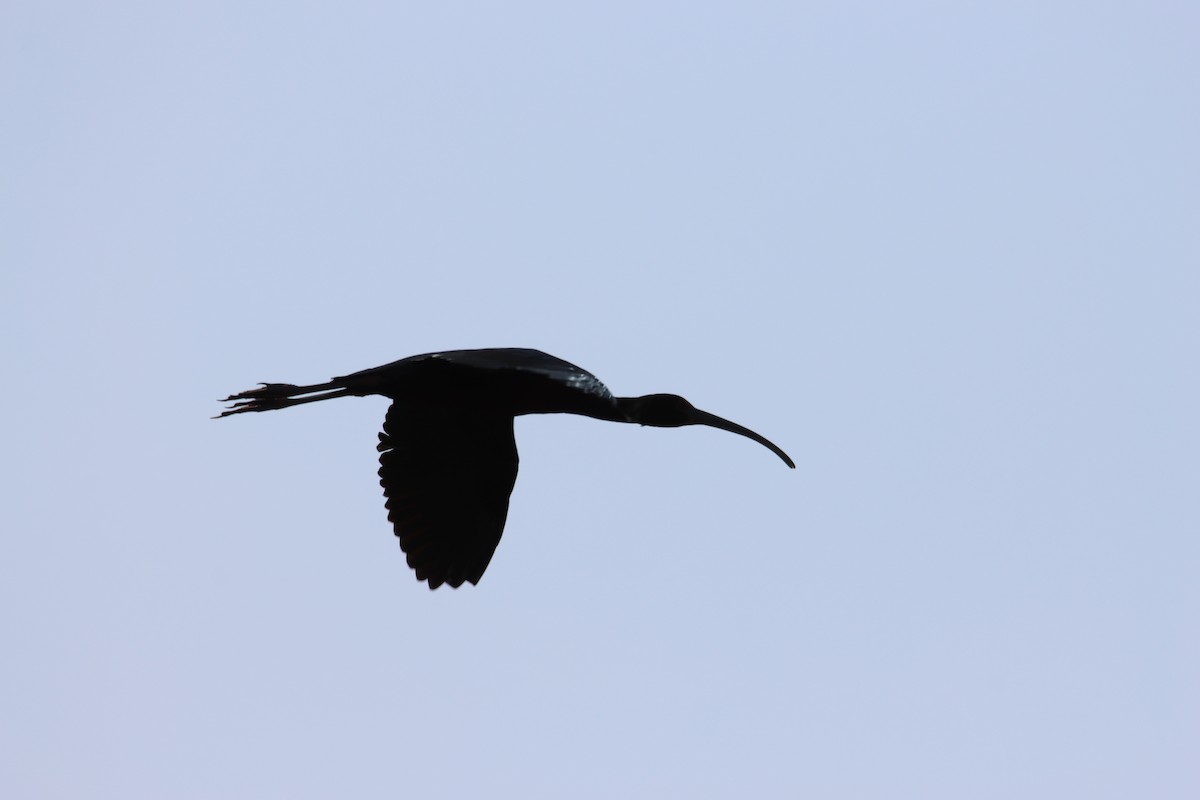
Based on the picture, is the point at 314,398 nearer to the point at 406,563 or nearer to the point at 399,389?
the point at 399,389

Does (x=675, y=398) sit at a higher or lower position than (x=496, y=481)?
higher

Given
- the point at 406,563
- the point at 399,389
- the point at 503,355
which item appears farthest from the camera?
the point at 406,563

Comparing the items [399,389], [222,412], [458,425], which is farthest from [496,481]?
[222,412]

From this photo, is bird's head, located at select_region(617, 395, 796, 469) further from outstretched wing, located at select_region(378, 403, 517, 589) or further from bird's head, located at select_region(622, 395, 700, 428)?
outstretched wing, located at select_region(378, 403, 517, 589)

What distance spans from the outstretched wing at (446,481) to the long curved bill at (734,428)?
5.56 feet

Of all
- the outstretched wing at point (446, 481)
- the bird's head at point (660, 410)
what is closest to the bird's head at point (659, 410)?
the bird's head at point (660, 410)

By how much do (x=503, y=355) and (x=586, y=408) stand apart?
939 mm

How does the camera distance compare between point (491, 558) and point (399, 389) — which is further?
point (491, 558)

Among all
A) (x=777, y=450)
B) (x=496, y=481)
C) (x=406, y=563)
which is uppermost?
(x=777, y=450)

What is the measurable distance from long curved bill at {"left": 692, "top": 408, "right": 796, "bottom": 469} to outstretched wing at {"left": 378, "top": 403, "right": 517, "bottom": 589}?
169cm

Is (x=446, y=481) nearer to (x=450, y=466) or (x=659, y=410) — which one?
(x=450, y=466)

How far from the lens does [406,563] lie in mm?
12078

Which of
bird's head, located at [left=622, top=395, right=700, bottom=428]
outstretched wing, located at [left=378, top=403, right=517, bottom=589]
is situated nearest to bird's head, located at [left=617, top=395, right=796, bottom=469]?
bird's head, located at [left=622, top=395, right=700, bottom=428]

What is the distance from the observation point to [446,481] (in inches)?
483
